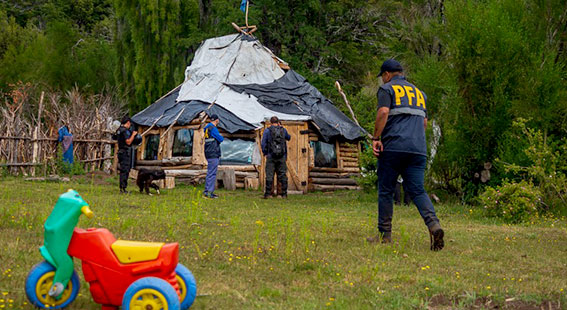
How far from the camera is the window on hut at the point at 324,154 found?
20.2 meters

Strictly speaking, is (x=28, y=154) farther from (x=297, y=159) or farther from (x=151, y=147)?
(x=297, y=159)

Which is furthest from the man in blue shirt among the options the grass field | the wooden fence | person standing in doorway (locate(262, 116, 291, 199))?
the wooden fence

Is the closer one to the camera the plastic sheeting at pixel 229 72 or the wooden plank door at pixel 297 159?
the wooden plank door at pixel 297 159

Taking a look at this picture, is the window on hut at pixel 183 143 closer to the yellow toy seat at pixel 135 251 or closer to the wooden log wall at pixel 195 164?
the wooden log wall at pixel 195 164

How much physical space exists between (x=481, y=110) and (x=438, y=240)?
6408 mm

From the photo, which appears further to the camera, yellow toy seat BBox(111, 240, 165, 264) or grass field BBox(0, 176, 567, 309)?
grass field BBox(0, 176, 567, 309)

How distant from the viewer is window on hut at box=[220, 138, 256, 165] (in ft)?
63.5

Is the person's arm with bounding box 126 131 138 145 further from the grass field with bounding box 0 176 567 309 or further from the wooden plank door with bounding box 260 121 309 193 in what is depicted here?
the wooden plank door with bounding box 260 121 309 193

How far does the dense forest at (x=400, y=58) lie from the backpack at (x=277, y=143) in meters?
2.02

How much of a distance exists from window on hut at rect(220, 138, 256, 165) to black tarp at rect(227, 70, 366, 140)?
147 centimetres

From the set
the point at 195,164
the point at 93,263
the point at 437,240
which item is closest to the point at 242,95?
the point at 195,164

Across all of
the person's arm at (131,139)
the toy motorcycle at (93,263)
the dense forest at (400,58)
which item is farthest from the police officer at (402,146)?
the person's arm at (131,139)

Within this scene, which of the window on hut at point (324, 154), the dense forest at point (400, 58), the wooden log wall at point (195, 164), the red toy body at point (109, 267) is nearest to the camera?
the red toy body at point (109, 267)

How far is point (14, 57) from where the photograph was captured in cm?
3117
